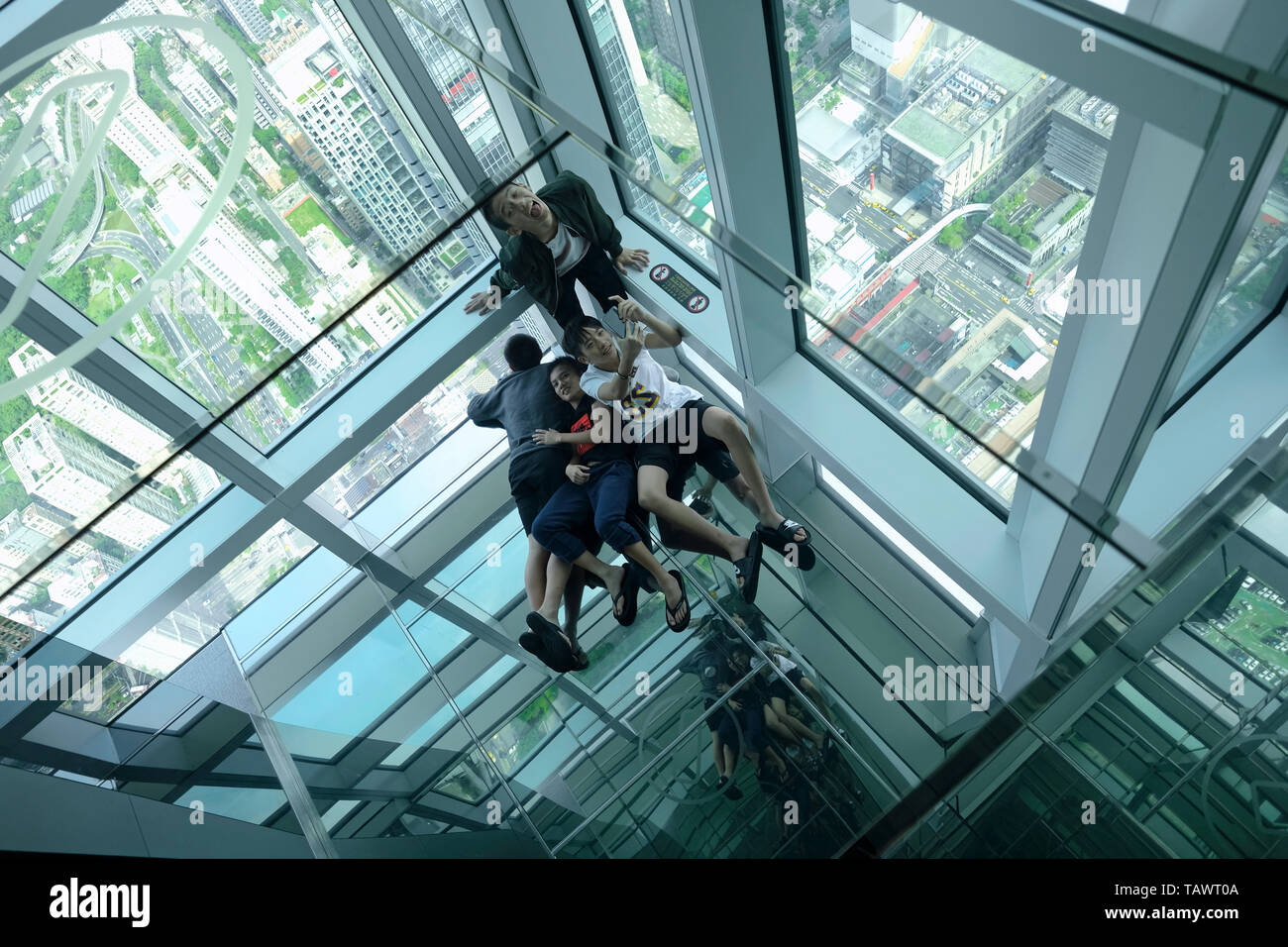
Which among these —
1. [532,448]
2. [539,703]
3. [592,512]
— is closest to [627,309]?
[532,448]

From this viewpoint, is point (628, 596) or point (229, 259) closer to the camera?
point (628, 596)

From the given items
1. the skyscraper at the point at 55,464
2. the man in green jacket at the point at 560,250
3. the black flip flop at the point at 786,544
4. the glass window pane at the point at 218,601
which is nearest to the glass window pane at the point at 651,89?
the man in green jacket at the point at 560,250

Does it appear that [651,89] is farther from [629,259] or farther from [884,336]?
[884,336]

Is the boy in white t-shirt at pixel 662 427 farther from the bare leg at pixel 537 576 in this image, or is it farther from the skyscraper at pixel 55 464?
the skyscraper at pixel 55 464

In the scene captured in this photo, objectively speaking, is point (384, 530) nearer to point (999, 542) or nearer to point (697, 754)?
point (697, 754)

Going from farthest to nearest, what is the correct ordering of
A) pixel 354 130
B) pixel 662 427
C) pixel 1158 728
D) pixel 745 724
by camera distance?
pixel 354 130 < pixel 662 427 < pixel 745 724 < pixel 1158 728
